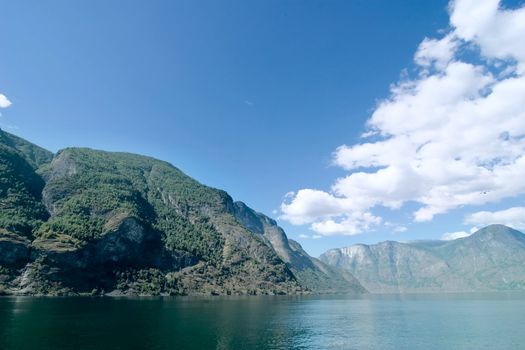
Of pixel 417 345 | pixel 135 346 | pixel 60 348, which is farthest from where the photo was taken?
pixel 417 345

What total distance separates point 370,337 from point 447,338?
903 inches

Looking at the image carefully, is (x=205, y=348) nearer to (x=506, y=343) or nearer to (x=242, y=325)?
(x=242, y=325)

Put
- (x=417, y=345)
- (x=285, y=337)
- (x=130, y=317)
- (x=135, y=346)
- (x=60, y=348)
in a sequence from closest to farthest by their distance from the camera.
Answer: (x=60, y=348) < (x=135, y=346) < (x=417, y=345) < (x=285, y=337) < (x=130, y=317)

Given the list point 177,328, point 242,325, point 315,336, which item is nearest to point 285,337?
point 315,336

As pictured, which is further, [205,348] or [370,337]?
[370,337]

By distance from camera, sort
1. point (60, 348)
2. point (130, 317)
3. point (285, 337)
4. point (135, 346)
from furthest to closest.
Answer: point (130, 317) → point (285, 337) → point (135, 346) → point (60, 348)

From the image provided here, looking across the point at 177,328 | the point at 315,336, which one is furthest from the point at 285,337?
the point at 177,328

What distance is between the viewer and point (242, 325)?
133 metres

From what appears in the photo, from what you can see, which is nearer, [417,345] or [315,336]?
[417,345]

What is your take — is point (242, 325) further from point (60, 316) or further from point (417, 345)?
point (60, 316)

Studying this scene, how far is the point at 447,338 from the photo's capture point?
11481 centimetres

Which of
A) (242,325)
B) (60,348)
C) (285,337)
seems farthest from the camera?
(242,325)

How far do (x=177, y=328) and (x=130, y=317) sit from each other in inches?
1361

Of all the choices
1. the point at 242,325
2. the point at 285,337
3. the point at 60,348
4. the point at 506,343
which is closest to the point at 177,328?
the point at 242,325
